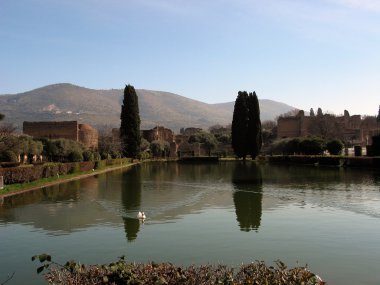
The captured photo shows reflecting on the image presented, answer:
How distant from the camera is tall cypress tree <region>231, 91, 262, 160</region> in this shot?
50125 millimetres

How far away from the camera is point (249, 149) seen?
5047cm

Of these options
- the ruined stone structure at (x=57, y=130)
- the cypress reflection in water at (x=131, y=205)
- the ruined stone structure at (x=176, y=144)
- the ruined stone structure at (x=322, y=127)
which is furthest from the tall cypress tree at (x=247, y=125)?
the cypress reflection in water at (x=131, y=205)

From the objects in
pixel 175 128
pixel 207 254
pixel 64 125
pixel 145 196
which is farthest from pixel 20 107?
pixel 207 254

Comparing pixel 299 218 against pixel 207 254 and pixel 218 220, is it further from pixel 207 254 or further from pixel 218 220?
pixel 207 254

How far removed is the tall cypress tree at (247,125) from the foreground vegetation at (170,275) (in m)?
45.9

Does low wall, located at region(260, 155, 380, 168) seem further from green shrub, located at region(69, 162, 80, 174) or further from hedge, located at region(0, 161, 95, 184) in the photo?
hedge, located at region(0, 161, 95, 184)

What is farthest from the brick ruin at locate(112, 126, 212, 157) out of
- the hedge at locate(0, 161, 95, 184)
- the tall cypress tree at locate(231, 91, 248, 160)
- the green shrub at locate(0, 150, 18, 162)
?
the hedge at locate(0, 161, 95, 184)

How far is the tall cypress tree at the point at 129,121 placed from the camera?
50.0 meters

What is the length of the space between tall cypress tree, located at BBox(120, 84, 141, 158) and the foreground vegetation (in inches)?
1809

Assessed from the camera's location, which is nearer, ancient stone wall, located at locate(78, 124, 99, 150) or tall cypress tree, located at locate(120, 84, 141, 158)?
ancient stone wall, located at locate(78, 124, 99, 150)

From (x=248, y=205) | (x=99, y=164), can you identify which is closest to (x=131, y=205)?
(x=248, y=205)

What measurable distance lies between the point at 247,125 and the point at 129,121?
44.1 ft

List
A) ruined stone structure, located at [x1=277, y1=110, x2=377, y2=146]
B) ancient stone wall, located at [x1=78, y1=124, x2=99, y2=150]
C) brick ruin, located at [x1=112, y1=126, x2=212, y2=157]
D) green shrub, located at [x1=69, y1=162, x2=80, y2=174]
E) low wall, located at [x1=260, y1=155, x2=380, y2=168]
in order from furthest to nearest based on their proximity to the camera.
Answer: brick ruin, located at [x1=112, y1=126, x2=212, y2=157]
ruined stone structure, located at [x1=277, y1=110, x2=377, y2=146]
ancient stone wall, located at [x1=78, y1=124, x2=99, y2=150]
low wall, located at [x1=260, y1=155, x2=380, y2=168]
green shrub, located at [x1=69, y1=162, x2=80, y2=174]

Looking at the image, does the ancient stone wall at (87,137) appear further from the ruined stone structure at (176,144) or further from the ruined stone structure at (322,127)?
the ruined stone structure at (322,127)
